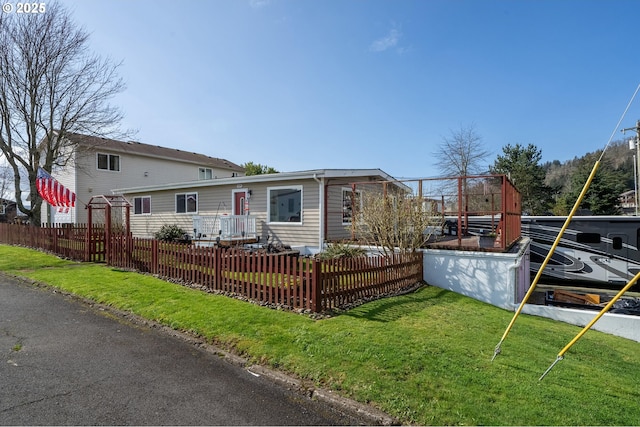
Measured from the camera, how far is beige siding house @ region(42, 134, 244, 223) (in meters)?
21.8

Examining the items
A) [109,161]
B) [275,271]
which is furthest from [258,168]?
[275,271]

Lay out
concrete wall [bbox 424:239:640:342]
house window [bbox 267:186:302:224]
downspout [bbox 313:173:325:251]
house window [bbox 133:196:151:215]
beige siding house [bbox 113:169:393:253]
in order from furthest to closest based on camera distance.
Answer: house window [bbox 133:196:151:215], house window [bbox 267:186:302:224], beige siding house [bbox 113:169:393:253], downspout [bbox 313:173:325:251], concrete wall [bbox 424:239:640:342]

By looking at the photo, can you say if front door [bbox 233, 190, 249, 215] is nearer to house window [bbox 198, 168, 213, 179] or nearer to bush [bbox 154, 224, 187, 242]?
bush [bbox 154, 224, 187, 242]

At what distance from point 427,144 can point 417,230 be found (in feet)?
88.4

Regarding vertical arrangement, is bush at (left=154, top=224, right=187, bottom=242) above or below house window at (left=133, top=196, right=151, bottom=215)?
below

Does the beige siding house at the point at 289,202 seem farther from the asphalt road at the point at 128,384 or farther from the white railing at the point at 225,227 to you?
the asphalt road at the point at 128,384

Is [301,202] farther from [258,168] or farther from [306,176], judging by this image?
[258,168]

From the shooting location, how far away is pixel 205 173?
2955 cm

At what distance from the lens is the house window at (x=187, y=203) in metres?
16.6

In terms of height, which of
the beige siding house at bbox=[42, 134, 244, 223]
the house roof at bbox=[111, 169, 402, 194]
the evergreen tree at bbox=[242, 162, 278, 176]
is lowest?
the house roof at bbox=[111, 169, 402, 194]

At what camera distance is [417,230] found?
917cm

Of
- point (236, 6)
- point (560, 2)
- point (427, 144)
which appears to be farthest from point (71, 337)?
point (427, 144)

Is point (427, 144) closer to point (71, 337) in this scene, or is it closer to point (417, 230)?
point (417, 230)

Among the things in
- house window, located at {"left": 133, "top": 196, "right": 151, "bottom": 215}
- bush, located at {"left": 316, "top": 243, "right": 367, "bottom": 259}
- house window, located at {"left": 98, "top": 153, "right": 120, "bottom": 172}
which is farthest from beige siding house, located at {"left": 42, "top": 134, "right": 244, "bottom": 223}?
bush, located at {"left": 316, "top": 243, "right": 367, "bottom": 259}
